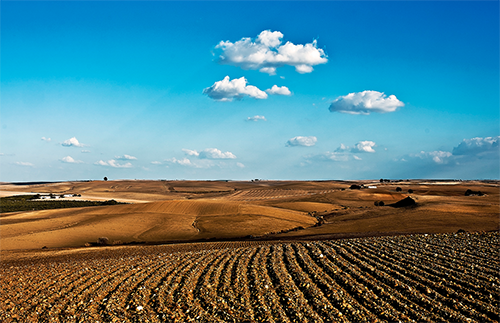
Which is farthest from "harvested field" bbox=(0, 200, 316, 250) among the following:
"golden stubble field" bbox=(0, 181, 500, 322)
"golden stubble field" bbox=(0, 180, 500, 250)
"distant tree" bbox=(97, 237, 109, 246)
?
"golden stubble field" bbox=(0, 181, 500, 322)

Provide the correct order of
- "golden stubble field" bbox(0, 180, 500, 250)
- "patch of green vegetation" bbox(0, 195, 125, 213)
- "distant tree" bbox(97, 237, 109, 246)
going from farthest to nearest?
"patch of green vegetation" bbox(0, 195, 125, 213) → "golden stubble field" bbox(0, 180, 500, 250) → "distant tree" bbox(97, 237, 109, 246)

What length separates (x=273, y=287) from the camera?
41.6 feet

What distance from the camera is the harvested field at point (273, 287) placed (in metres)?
10.4

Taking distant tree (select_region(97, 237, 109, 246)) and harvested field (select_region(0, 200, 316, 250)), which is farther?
harvested field (select_region(0, 200, 316, 250))

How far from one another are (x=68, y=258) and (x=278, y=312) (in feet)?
56.8

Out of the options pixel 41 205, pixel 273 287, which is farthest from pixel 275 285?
pixel 41 205

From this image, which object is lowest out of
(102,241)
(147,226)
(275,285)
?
(102,241)

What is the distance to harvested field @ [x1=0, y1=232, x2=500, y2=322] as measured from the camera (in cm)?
1041

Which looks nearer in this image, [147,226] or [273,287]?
[273,287]

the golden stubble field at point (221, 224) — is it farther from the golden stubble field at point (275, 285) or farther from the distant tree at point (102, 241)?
the golden stubble field at point (275, 285)

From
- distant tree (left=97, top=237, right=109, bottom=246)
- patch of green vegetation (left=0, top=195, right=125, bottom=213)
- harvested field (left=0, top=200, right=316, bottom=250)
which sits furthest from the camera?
patch of green vegetation (left=0, top=195, right=125, bottom=213)

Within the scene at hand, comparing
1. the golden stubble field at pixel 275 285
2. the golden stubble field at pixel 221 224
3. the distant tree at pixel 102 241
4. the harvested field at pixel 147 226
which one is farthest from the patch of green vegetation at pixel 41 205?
the golden stubble field at pixel 275 285

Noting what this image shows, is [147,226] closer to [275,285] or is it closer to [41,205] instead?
[275,285]

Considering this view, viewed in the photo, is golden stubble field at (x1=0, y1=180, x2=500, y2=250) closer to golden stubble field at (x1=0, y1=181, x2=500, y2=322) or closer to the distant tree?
the distant tree
